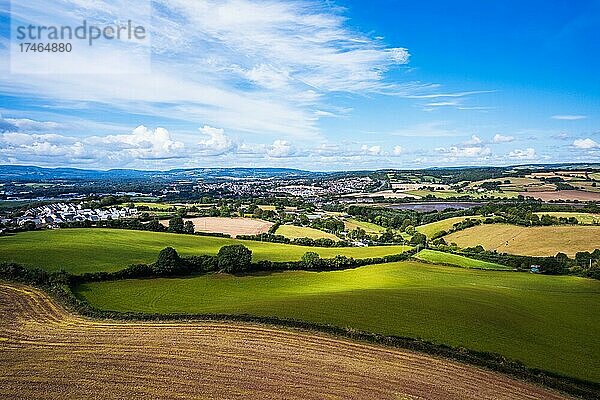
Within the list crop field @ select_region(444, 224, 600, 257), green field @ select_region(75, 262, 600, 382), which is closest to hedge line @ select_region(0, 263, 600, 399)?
green field @ select_region(75, 262, 600, 382)

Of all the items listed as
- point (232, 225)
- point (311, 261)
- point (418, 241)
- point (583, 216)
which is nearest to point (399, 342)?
point (311, 261)

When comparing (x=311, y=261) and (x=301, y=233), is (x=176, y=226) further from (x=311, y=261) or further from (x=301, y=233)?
(x=311, y=261)

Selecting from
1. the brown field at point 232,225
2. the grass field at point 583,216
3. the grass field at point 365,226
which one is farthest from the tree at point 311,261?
the grass field at point 583,216

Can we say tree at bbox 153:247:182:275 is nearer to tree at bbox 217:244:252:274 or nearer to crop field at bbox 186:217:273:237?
tree at bbox 217:244:252:274

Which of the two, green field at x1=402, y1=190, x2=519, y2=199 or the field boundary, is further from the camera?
green field at x1=402, y1=190, x2=519, y2=199

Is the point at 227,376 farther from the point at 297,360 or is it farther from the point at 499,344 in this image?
the point at 499,344
